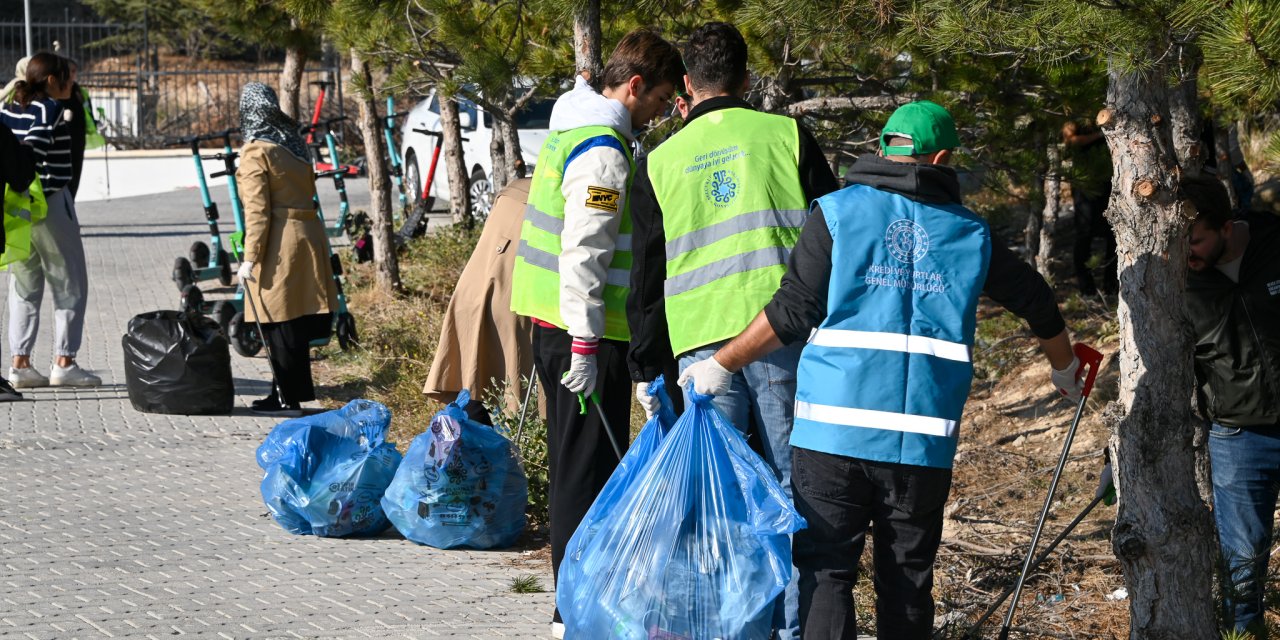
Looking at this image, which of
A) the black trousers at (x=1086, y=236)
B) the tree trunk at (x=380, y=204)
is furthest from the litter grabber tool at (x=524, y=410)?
the black trousers at (x=1086, y=236)

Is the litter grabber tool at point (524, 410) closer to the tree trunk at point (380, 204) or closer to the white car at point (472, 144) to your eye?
the tree trunk at point (380, 204)

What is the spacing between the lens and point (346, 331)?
9.30 metres

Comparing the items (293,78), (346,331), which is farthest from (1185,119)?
(293,78)

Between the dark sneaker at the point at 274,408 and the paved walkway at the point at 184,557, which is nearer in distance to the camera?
the paved walkway at the point at 184,557

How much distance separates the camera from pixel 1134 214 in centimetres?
347

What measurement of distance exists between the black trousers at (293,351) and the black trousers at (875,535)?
472cm

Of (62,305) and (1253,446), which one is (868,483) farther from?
(62,305)

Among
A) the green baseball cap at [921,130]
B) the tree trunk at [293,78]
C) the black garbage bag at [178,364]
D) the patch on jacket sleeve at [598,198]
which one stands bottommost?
the black garbage bag at [178,364]

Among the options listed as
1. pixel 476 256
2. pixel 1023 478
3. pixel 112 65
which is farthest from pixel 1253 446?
pixel 112 65

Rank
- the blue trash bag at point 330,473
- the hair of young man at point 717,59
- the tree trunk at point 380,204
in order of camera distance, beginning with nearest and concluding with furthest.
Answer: the hair of young man at point 717,59 < the blue trash bag at point 330,473 < the tree trunk at point 380,204

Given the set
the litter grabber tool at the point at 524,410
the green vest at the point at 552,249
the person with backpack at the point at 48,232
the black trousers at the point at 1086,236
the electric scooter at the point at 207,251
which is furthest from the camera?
the electric scooter at the point at 207,251

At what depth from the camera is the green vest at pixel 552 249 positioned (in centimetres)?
429

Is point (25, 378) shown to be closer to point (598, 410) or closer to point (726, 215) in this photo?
point (598, 410)

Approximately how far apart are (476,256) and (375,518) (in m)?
1.20
